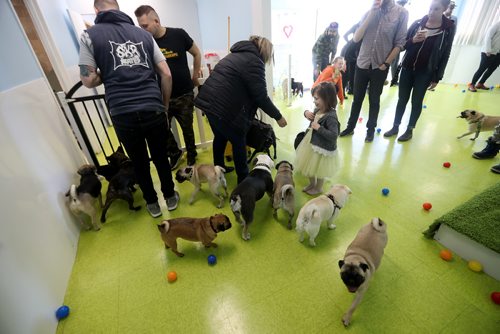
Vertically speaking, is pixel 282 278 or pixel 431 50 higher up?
pixel 431 50

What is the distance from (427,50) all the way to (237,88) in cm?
261

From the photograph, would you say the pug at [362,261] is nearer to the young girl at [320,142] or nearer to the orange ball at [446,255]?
the orange ball at [446,255]

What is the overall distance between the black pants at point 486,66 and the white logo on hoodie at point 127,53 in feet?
23.7

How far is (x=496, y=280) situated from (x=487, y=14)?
7.36 meters

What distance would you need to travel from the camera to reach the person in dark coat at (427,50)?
8.96 ft

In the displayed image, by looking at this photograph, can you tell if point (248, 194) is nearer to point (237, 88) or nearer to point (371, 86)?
point (237, 88)

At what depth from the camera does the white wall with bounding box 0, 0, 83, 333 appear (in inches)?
47.3

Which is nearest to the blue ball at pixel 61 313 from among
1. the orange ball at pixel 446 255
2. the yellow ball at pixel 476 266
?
the orange ball at pixel 446 255

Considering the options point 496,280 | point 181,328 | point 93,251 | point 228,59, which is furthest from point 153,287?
point 496,280

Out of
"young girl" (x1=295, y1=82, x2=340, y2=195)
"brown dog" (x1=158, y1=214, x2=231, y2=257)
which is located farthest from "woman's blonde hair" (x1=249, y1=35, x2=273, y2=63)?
"brown dog" (x1=158, y1=214, x2=231, y2=257)

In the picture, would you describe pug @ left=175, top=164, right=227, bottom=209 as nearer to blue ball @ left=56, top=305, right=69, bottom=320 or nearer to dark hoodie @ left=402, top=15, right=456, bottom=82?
blue ball @ left=56, top=305, right=69, bottom=320

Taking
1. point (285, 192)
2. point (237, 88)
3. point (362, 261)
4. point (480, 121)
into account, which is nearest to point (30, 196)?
point (237, 88)

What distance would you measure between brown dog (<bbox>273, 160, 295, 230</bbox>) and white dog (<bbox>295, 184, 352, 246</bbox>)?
0.19 metres

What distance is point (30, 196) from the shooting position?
4.95 ft
